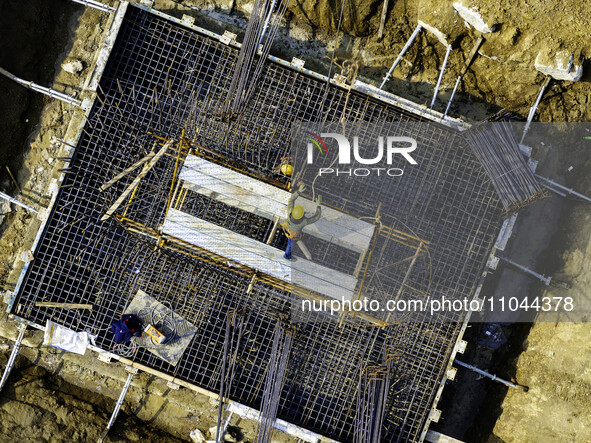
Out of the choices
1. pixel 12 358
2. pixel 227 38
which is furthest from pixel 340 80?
pixel 12 358

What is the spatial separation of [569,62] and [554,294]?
166 inches

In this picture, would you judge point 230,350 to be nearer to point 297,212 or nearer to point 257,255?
point 257,255

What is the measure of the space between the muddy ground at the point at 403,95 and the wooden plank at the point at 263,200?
2.85 metres

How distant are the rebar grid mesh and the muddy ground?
147 cm

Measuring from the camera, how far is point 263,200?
8.30 m

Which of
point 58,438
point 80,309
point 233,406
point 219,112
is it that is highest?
point 219,112

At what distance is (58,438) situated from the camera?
9.55 meters

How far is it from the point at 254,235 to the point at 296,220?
3.63ft

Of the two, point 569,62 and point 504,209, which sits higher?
point 569,62

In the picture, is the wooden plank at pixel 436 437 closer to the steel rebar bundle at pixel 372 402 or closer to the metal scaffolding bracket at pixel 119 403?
the steel rebar bundle at pixel 372 402

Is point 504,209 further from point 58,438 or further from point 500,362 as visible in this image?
point 58,438

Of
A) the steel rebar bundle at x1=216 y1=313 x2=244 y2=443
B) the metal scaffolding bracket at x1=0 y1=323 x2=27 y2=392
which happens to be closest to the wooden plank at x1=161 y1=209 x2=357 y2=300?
the steel rebar bundle at x1=216 y1=313 x2=244 y2=443

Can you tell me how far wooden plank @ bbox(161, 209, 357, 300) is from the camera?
27.1 ft

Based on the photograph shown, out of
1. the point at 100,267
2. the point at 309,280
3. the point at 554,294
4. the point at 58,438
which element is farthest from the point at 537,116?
the point at 58,438
